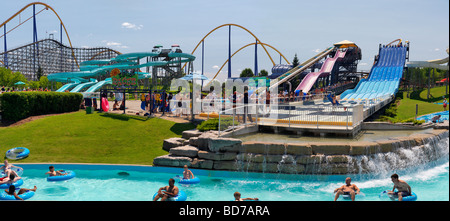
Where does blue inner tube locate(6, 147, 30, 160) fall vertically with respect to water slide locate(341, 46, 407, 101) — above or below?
below

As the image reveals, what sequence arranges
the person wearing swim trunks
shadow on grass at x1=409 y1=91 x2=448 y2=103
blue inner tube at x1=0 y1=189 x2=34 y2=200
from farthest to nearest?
shadow on grass at x1=409 y1=91 x2=448 y2=103, blue inner tube at x1=0 y1=189 x2=34 y2=200, the person wearing swim trunks

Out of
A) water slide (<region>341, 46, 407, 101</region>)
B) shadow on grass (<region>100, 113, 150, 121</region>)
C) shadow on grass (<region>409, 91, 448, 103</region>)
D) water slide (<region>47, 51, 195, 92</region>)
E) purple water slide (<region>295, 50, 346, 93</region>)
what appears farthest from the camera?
water slide (<region>47, 51, 195, 92</region>)

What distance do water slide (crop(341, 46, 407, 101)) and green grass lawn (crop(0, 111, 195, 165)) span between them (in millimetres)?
24312

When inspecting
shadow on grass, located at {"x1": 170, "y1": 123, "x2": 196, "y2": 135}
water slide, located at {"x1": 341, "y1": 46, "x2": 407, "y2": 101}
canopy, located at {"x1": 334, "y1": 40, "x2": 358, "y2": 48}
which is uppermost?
canopy, located at {"x1": 334, "y1": 40, "x2": 358, "y2": 48}

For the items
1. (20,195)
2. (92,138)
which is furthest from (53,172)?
(92,138)

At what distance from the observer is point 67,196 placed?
35.7ft

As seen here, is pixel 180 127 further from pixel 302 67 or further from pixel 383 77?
pixel 383 77

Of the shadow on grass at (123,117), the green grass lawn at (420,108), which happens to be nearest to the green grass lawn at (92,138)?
the shadow on grass at (123,117)

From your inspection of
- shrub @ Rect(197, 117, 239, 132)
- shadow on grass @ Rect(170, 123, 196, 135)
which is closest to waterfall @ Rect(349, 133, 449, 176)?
shrub @ Rect(197, 117, 239, 132)

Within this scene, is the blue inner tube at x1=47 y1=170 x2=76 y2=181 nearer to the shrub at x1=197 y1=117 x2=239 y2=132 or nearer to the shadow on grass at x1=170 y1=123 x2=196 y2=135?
the shrub at x1=197 y1=117 x2=239 y2=132

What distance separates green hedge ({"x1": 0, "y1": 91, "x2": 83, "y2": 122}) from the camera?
19.8 m

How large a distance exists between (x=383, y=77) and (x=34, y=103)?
39654 mm
